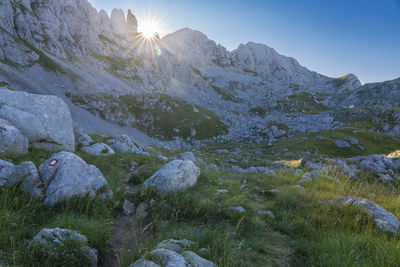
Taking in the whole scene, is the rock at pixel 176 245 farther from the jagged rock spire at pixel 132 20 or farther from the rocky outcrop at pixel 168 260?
the jagged rock spire at pixel 132 20

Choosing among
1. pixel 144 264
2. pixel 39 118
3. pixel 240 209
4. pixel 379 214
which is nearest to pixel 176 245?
pixel 144 264

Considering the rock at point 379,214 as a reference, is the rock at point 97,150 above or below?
below

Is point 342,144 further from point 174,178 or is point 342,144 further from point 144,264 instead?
point 144,264

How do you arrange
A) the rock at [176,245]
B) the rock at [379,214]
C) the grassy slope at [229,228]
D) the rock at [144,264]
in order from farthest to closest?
the rock at [379,214] → the rock at [176,245] → the grassy slope at [229,228] → the rock at [144,264]

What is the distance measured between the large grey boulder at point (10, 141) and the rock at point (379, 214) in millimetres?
12593

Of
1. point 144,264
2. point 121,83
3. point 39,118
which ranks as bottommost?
point 144,264

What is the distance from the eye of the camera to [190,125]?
5994 centimetres

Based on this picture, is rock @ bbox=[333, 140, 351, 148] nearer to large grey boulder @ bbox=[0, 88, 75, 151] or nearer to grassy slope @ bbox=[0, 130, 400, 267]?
grassy slope @ bbox=[0, 130, 400, 267]

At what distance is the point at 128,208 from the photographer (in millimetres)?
5863

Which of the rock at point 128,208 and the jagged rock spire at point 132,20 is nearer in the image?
the rock at point 128,208

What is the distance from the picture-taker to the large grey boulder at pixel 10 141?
6727 mm

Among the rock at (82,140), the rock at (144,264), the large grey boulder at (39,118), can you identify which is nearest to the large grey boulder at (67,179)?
the rock at (144,264)

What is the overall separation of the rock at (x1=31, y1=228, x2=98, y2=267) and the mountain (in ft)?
67.7

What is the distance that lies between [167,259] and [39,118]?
35.3 ft
